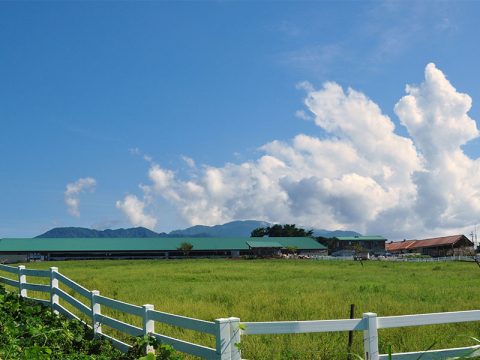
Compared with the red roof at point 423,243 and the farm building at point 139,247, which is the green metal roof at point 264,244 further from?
the red roof at point 423,243

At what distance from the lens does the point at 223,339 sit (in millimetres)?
6367

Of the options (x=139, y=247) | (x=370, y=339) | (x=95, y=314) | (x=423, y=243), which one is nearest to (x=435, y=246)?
(x=423, y=243)

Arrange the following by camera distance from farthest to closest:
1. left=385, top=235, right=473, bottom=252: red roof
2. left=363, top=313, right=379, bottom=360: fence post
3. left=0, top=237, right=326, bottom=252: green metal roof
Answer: left=385, top=235, right=473, bottom=252: red roof < left=0, top=237, right=326, bottom=252: green metal roof < left=363, top=313, right=379, bottom=360: fence post

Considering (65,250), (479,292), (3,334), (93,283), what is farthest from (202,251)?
(3,334)

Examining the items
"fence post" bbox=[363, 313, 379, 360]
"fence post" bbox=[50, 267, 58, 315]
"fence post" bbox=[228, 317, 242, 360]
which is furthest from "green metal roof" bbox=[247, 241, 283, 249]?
"fence post" bbox=[228, 317, 242, 360]

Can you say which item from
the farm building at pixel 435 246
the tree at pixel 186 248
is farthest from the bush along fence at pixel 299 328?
the tree at pixel 186 248

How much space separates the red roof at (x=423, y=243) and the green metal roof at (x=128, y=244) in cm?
2612

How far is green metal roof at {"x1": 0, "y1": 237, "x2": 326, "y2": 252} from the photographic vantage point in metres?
98.1

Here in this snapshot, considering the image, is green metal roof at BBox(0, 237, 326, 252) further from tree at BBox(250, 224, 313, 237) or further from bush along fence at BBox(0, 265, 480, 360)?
bush along fence at BBox(0, 265, 480, 360)

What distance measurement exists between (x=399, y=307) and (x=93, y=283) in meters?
18.1

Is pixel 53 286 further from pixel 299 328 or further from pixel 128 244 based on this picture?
pixel 128 244

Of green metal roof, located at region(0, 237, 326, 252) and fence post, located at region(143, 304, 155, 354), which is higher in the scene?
fence post, located at region(143, 304, 155, 354)

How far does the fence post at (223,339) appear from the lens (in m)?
6.35

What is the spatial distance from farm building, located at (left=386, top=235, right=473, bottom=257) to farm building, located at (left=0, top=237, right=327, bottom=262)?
982 inches
